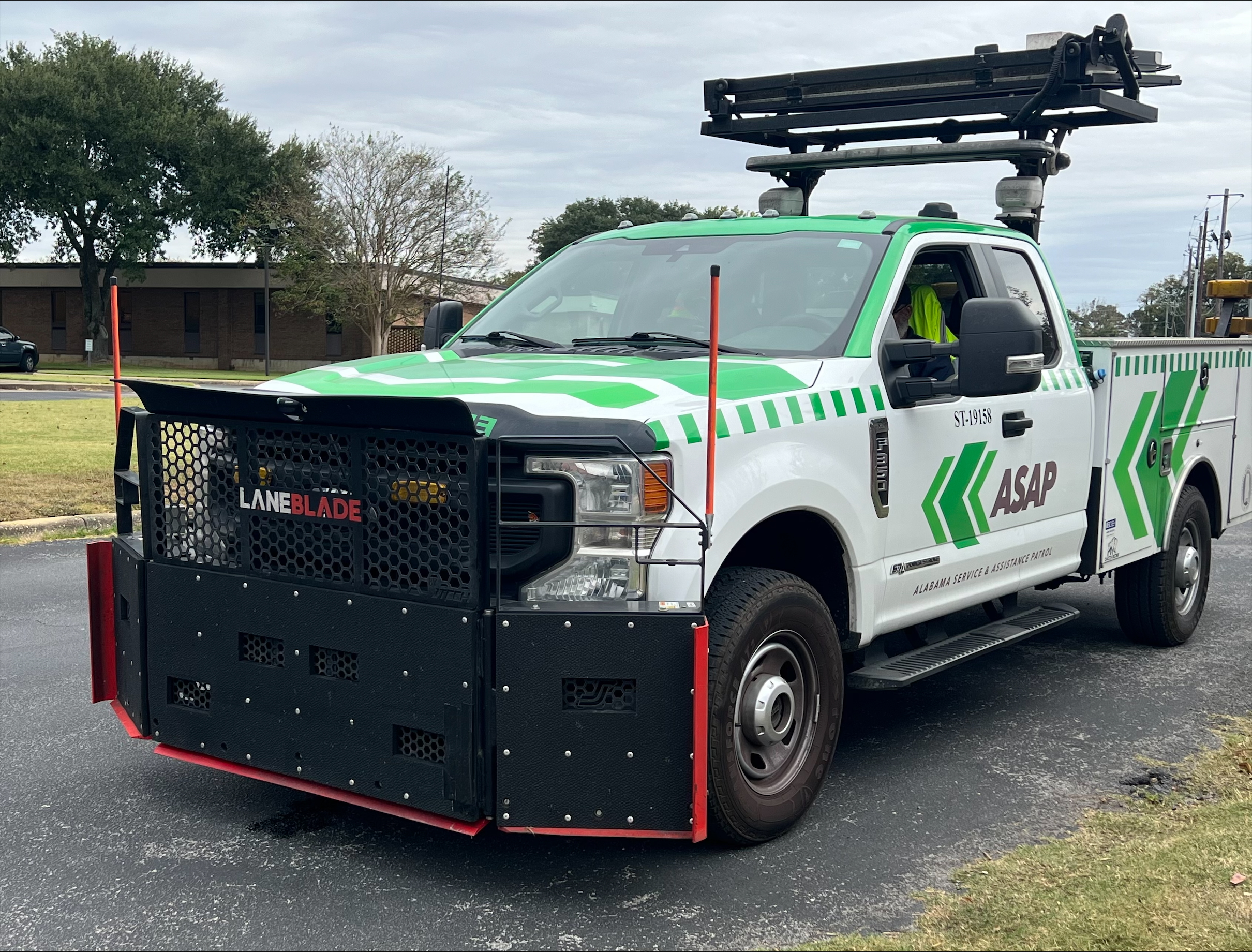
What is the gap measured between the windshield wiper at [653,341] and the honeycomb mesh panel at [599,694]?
1580mm

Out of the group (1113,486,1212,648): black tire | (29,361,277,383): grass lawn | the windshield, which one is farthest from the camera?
(29,361,277,383): grass lawn

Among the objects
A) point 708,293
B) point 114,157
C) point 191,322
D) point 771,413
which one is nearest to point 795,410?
point 771,413

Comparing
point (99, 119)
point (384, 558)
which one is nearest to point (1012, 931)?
point (384, 558)

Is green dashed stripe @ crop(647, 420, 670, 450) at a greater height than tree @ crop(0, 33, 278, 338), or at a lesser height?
lesser

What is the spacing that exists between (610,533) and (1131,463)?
12.7 feet

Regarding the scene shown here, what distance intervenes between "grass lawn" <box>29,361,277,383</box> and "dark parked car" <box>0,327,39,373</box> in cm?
45

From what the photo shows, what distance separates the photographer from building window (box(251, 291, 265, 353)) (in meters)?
60.5

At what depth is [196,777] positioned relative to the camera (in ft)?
16.6

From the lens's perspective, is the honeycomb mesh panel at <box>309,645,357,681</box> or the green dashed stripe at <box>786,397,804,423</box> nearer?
the honeycomb mesh panel at <box>309,645,357,681</box>

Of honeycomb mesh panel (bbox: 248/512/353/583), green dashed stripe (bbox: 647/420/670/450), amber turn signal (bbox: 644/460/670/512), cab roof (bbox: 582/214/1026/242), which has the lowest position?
honeycomb mesh panel (bbox: 248/512/353/583)

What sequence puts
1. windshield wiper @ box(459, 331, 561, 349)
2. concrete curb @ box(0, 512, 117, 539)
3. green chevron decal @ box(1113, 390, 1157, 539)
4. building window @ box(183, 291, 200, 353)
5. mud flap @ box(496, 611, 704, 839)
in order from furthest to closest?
building window @ box(183, 291, 200, 353), concrete curb @ box(0, 512, 117, 539), green chevron decal @ box(1113, 390, 1157, 539), windshield wiper @ box(459, 331, 561, 349), mud flap @ box(496, 611, 704, 839)

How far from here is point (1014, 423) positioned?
569 cm

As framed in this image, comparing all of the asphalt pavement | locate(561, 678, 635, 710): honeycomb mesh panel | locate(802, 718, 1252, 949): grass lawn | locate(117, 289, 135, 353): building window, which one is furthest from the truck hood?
locate(117, 289, 135, 353): building window

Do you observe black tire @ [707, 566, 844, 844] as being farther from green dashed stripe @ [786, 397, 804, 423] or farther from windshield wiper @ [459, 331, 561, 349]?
windshield wiper @ [459, 331, 561, 349]
